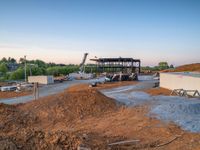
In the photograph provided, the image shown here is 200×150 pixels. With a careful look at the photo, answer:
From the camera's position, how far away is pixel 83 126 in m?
11.7

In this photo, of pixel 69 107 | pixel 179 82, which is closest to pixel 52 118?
pixel 69 107

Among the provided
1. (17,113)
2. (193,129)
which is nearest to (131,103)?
(193,129)

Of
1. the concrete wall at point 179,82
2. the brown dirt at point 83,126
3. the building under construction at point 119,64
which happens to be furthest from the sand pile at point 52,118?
the building under construction at point 119,64

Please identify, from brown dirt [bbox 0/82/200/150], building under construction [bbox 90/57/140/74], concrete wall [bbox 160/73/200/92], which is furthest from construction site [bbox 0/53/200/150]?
building under construction [bbox 90/57/140/74]

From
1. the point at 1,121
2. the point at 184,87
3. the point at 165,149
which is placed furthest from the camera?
the point at 184,87

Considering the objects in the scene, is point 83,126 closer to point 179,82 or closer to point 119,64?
point 179,82

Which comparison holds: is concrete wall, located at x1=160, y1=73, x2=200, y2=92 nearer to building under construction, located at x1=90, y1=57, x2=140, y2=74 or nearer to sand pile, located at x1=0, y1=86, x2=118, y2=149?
sand pile, located at x1=0, y1=86, x2=118, y2=149

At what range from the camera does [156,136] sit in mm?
9234

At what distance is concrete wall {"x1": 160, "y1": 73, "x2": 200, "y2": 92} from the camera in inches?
809

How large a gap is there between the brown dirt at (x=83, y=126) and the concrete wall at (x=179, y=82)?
325 inches

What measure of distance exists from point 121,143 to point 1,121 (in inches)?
276

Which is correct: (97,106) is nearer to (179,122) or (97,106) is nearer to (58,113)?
(58,113)

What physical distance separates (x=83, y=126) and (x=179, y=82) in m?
15.4

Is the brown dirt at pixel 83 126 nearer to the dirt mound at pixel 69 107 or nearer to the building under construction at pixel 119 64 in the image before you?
the dirt mound at pixel 69 107
